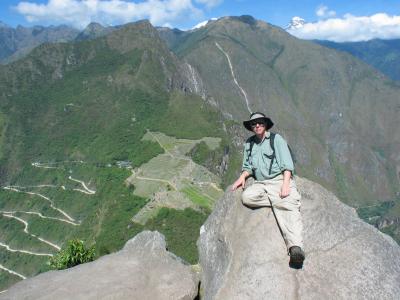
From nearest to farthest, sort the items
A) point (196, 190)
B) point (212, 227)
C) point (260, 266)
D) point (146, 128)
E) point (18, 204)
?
1. point (260, 266)
2. point (212, 227)
3. point (196, 190)
4. point (18, 204)
5. point (146, 128)

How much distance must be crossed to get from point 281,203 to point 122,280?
5520mm

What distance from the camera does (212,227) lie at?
1559 centimetres

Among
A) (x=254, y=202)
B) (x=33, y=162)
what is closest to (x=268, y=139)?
(x=254, y=202)

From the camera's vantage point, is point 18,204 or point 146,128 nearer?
point 18,204

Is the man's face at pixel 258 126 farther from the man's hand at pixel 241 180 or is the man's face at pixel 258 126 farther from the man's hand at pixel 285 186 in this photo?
the man's hand at pixel 241 180

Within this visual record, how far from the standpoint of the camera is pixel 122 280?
14758 millimetres

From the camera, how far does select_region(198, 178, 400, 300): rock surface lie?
1188 cm

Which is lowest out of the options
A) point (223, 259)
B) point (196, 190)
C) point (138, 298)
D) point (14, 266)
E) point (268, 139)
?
point (14, 266)

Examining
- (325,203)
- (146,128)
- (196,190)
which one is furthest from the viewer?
(146,128)

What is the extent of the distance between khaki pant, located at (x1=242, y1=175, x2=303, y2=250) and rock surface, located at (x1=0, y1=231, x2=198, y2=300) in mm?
3416

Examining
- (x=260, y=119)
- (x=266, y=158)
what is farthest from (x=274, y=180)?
(x=260, y=119)

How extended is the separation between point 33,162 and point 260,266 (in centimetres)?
19549

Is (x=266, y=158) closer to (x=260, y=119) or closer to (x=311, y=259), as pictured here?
(x=260, y=119)

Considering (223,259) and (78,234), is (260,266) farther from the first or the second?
(78,234)
